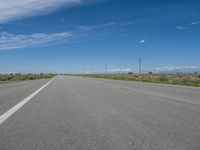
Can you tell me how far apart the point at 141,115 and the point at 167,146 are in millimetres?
3915

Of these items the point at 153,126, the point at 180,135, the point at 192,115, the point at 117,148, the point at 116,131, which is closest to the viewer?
the point at 117,148

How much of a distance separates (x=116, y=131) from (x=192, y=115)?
3419mm

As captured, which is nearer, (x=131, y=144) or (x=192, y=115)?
(x=131, y=144)

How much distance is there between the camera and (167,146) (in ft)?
18.6

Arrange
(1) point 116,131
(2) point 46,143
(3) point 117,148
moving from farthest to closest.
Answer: (1) point 116,131 < (2) point 46,143 < (3) point 117,148

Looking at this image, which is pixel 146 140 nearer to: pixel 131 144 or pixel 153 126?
pixel 131 144

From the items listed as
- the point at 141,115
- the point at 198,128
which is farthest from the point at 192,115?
the point at 198,128

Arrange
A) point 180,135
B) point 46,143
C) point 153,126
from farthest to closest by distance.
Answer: point 153,126
point 180,135
point 46,143

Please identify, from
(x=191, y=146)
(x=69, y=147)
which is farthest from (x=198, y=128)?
(x=69, y=147)

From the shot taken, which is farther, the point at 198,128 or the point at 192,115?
the point at 192,115

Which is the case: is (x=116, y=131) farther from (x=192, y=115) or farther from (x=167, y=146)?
(x=192, y=115)

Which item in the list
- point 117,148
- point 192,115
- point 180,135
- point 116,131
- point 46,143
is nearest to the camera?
point 117,148

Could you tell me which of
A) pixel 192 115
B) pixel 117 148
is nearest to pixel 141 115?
pixel 192 115

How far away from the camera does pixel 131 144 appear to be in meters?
5.85
